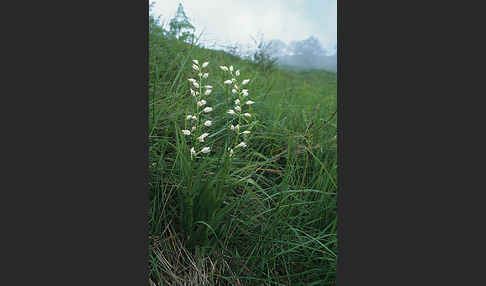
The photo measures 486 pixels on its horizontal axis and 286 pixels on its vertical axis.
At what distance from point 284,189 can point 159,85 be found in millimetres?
885

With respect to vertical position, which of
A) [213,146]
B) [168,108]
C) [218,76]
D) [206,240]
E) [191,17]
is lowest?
[206,240]

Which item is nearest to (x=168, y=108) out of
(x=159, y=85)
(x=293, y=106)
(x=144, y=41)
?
(x=159, y=85)

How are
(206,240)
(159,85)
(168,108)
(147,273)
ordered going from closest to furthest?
(147,273) < (206,240) < (168,108) < (159,85)

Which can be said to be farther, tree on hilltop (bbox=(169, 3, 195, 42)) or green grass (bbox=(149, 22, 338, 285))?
tree on hilltop (bbox=(169, 3, 195, 42))

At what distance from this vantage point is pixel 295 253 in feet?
3.37

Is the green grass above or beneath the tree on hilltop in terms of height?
beneath

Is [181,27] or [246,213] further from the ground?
[181,27]

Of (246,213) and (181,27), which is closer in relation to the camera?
(246,213)

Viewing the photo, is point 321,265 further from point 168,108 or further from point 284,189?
point 168,108

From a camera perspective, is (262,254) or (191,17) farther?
(191,17)

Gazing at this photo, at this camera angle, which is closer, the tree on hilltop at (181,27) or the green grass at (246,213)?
the green grass at (246,213)

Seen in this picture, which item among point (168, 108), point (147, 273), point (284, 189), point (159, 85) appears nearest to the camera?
point (147, 273)

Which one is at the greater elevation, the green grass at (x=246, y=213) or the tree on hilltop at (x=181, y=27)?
the tree on hilltop at (x=181, y=27)

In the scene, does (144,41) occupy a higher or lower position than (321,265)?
higher
